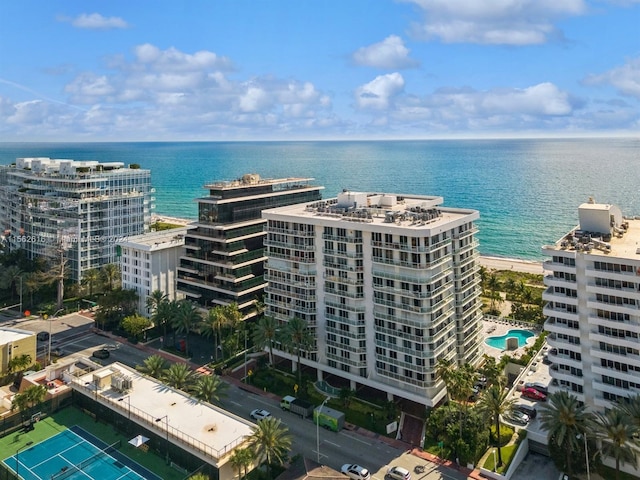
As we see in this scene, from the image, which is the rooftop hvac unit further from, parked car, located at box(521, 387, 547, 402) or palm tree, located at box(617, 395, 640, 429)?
palm tree, located at box(617, 395, 640, 429)

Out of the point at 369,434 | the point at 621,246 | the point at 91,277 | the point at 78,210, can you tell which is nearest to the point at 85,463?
the point at 369,434

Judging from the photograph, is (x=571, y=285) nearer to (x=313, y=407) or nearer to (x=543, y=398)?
(x=543, y=398)

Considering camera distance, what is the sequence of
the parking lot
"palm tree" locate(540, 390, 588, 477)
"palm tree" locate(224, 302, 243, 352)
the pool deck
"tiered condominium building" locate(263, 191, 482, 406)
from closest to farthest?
"palm tree" locate(540, 390, 588, 477)
the parking lot
"tiered condominium building" locate(263, 191, 482, 406)
"palm tree" locate(224, 302, 243, 352)
the pool deck

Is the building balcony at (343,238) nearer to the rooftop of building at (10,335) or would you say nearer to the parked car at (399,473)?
the parked car at (399,473)

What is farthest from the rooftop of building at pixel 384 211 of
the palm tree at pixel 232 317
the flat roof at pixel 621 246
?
the palm tree at pixel 232 317

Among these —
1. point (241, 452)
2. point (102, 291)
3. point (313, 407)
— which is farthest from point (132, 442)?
point (102, 291)

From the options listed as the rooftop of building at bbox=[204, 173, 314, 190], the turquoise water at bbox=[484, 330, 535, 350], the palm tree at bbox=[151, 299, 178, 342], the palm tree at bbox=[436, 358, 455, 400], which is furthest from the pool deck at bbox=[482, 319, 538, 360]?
the palm tree at bbox=[151, 299, 178, 342]
